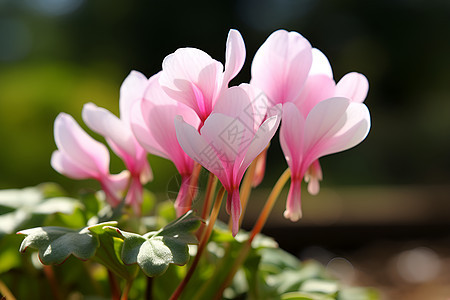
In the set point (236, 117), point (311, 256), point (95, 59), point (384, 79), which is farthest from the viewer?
point (384, 79)

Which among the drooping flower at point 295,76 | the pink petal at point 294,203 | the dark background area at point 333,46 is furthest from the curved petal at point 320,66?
the dark background area at point 333,46

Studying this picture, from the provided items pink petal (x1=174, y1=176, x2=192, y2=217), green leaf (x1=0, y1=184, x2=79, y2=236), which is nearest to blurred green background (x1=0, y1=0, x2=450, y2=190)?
green leaf (x1=0, y1=184, x2=79, y2=236)

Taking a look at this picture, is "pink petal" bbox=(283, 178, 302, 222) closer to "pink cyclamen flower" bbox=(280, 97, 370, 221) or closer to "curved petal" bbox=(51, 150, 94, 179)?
"pink cyclamen flower" bbox=(280, 97, 370, 221)

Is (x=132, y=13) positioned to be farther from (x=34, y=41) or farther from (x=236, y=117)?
(x=236, y=117)

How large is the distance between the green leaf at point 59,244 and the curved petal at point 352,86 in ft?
0.80

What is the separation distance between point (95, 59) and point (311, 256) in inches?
210

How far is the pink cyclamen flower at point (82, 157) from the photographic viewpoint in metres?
0.50

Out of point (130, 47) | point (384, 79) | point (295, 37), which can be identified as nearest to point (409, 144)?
point (384, 79)

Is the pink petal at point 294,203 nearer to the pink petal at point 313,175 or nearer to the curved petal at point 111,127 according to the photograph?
the pink petal at point 313,175

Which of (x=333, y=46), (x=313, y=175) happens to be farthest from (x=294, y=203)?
(x=333, y=46)

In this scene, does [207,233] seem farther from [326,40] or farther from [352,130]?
[326,40]

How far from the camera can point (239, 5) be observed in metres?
7.03

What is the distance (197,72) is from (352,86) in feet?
Result: 0.48

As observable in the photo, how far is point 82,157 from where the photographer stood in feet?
1.67
